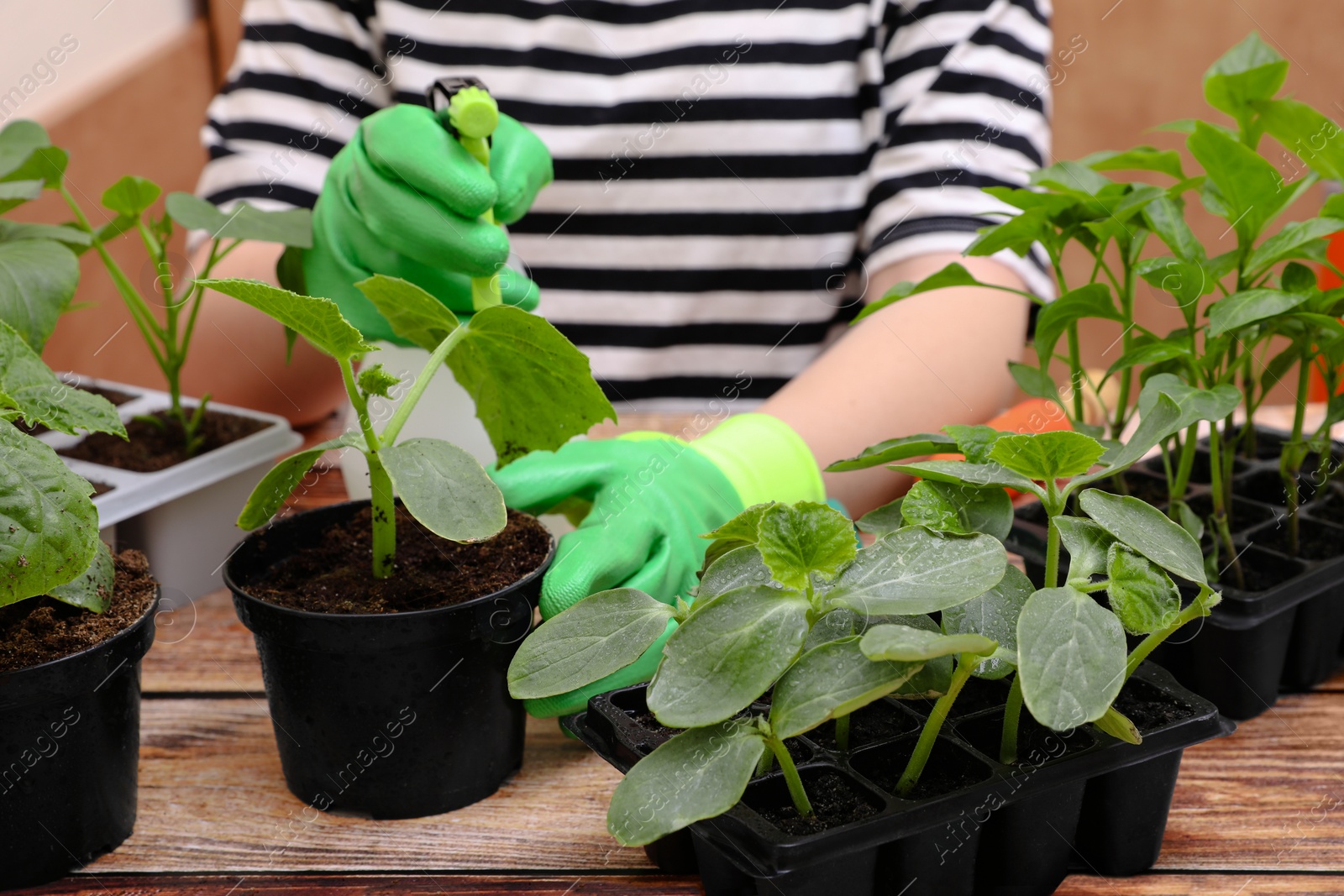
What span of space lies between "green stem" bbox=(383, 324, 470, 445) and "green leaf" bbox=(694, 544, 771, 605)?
0.14 metres

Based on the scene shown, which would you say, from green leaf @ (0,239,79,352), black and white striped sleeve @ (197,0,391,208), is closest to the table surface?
green leaf @ (0,239,79,352)

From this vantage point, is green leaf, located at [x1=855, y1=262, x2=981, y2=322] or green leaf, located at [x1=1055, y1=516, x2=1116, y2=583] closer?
green leaf, located at [x1=1055, y1=516, x2=1116, y2=583]

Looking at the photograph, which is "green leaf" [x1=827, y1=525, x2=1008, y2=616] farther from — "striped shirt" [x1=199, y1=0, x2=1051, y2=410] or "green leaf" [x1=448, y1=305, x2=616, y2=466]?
"striped shirt" [x1=199, y1=0, x2=1051, y2=410]

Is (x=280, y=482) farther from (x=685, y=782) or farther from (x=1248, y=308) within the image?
(x=1248, y=308)

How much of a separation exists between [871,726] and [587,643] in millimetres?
132

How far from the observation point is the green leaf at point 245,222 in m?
0.62

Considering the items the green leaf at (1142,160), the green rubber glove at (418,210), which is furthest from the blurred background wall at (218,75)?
the green leaf at (1142,160)

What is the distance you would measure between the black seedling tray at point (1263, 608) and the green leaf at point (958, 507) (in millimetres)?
176

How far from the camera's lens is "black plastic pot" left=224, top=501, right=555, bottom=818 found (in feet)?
1.42

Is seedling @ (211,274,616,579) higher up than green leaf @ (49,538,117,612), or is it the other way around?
seedling @ (211,274,616,579)

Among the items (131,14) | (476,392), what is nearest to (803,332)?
(476,392)

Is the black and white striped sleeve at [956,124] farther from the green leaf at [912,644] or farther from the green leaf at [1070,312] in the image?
the green leaf at [912,644]

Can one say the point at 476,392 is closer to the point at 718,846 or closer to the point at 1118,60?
the point at 718,846

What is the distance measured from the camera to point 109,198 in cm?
66
